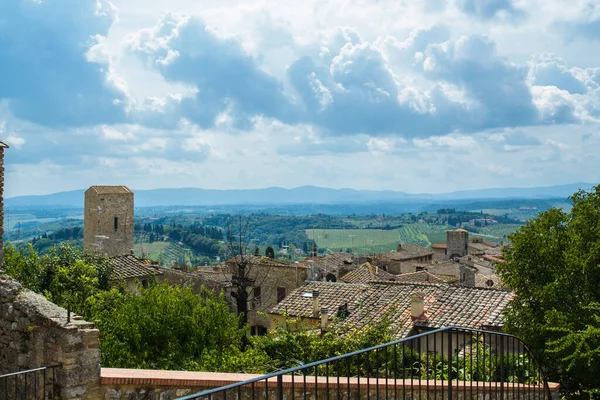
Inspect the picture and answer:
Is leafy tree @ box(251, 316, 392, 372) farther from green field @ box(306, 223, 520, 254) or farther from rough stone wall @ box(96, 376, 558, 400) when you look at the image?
green field @ box(306, 223, 520, 254)

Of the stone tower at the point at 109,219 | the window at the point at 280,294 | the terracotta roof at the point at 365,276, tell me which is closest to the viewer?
the window at the point at 280,294

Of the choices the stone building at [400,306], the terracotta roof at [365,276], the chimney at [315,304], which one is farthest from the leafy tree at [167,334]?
the terracotta roof at [365,276]

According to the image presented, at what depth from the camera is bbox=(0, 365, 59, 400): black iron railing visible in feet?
25.2

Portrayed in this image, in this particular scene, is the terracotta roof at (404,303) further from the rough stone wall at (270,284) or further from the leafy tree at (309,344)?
the rough stone wall at (270,284)

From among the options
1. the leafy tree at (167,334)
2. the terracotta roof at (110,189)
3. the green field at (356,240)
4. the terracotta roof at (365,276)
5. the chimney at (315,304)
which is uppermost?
the terracotta roof at (110,189)

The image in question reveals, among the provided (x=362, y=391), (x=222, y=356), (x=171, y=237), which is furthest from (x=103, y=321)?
(x=171, y=237)

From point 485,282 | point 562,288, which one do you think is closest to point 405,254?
point 485,282

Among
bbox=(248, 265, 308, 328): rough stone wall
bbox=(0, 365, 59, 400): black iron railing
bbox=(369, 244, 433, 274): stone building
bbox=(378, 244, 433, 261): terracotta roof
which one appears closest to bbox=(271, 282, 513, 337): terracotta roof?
bbox=(248, 265, 308, 328): rough stone wall

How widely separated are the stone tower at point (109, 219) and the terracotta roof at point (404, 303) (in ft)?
103

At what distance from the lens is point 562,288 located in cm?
1527

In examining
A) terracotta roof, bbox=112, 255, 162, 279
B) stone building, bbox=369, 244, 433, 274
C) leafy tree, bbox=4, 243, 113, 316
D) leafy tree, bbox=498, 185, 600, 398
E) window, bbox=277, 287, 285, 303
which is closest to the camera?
leafy tree, bbox=498, 185, 600, 398

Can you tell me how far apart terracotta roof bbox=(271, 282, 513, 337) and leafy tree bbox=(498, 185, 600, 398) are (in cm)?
424

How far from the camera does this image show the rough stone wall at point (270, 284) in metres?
35.8

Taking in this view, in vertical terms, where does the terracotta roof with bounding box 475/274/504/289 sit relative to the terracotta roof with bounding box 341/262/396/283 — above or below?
below
